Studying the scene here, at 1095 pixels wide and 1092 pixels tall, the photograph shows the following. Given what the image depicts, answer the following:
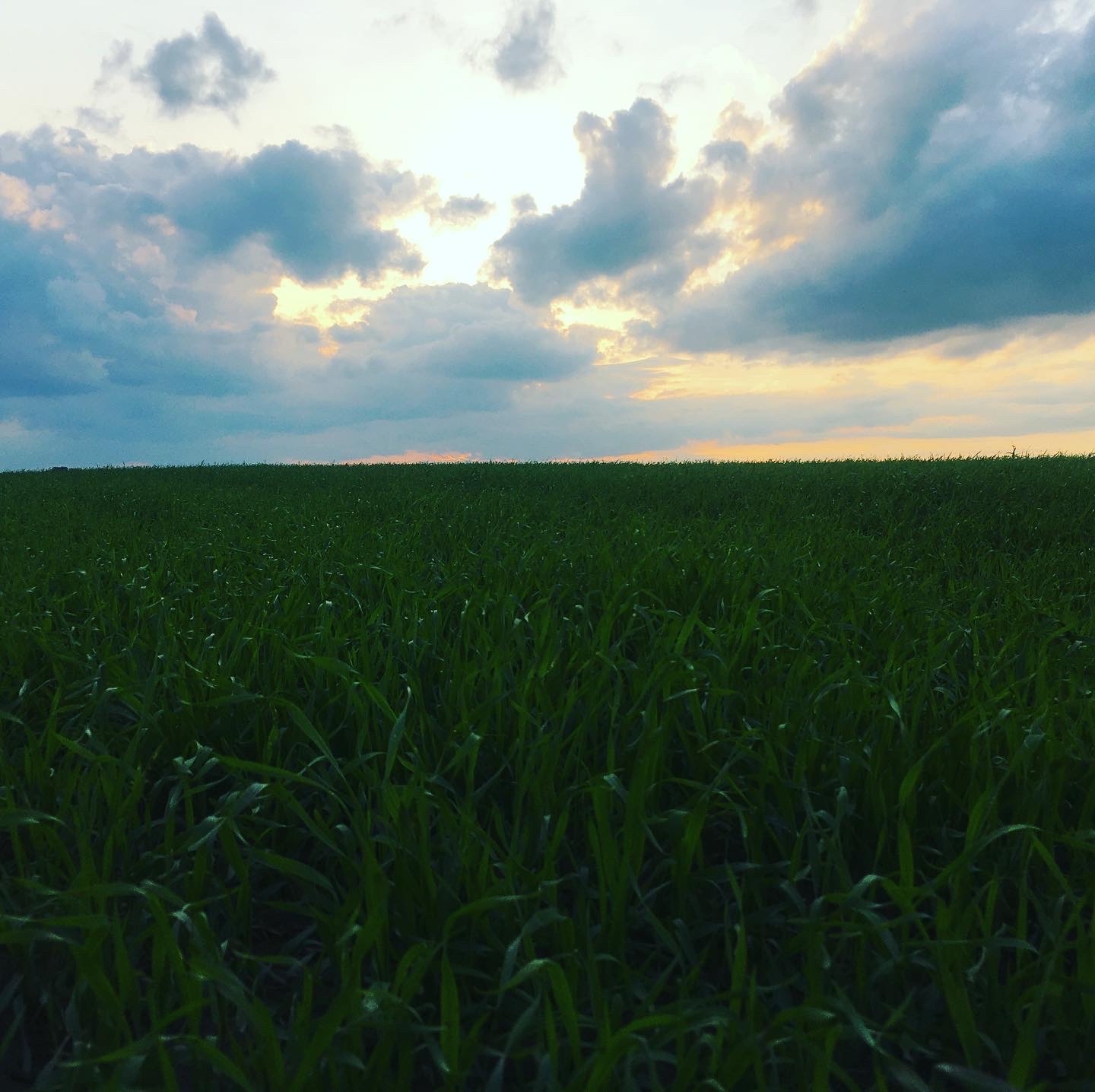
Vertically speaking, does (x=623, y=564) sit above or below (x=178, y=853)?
above

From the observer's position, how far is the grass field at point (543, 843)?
1367 millimetres

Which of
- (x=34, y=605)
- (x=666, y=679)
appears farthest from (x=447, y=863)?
(x=34, y=605)

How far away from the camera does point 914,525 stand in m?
8.27

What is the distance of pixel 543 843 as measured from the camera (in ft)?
5.97

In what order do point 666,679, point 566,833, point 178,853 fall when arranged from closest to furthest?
point 178,853 → point 566,833 → point 666,679

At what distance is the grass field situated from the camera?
1367 mm

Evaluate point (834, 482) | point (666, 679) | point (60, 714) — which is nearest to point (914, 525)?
point (834, 482)

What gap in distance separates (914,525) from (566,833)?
740 cm

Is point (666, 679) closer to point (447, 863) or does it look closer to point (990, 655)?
point (447, 863)

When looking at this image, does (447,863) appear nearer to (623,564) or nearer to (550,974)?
(550,974)

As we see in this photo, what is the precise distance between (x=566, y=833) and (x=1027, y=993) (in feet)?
3.32

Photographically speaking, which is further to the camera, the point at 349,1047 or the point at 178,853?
the point at 178,853

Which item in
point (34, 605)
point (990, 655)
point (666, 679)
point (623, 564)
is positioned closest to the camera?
point (666, 679)

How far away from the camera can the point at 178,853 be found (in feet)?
6.14
